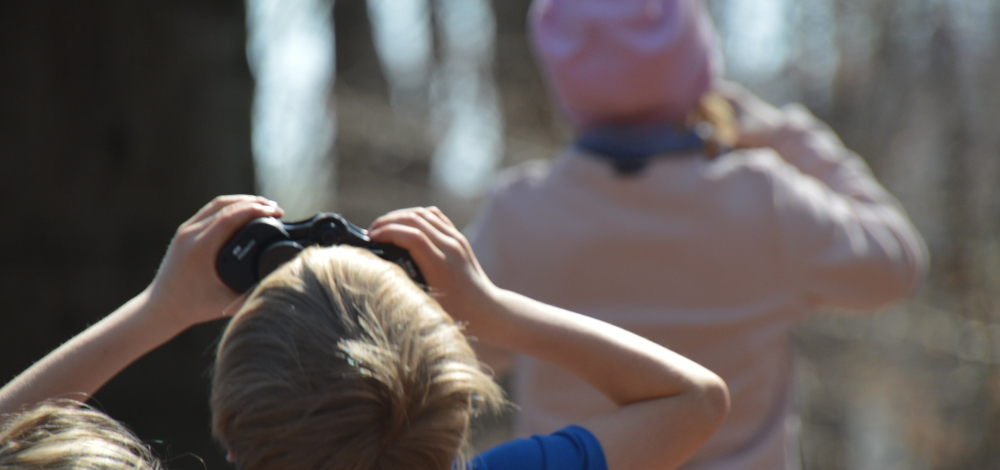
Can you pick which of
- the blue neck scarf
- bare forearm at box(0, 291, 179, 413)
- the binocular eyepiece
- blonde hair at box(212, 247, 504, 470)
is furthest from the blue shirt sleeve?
the blue neck scarf

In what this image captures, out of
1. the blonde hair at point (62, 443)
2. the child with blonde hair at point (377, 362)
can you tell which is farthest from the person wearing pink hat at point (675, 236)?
the blonde hair at point (62, 443)

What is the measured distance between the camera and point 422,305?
37.0 inches

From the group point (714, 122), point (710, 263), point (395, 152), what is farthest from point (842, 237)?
point (395, 152)

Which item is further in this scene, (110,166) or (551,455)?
(110,166)

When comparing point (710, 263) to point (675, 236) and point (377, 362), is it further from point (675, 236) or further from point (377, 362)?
point (377, 362)

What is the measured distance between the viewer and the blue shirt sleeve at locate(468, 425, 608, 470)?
3.38 ft

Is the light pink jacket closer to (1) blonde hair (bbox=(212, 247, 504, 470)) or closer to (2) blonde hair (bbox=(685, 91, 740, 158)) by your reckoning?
(2) blonde hair (bbox=(685, 91, 740, 158))

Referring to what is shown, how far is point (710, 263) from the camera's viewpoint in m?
1.69

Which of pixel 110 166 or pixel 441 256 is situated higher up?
pixel 441 256

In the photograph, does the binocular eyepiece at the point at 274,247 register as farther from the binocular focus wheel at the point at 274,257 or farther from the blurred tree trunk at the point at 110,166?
the blurred tree trunk at the point at 110,166

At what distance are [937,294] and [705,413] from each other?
624 centimetres

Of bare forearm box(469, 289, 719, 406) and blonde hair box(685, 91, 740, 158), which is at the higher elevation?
blonde hair box(685, 91, 740, 158)

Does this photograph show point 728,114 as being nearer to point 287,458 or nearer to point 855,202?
point 855,202

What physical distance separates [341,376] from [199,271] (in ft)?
1.04
